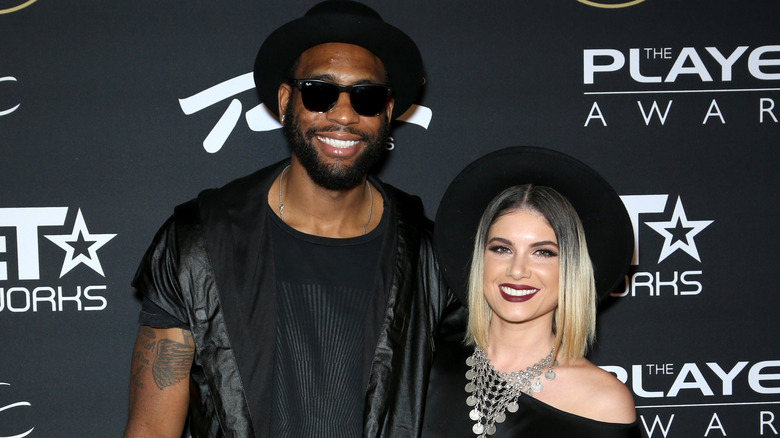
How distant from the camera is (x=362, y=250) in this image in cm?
199

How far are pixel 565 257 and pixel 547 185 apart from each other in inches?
8.2

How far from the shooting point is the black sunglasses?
6.37ft

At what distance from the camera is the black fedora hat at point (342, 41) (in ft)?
6.48

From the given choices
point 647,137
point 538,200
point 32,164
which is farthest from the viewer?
point 647,137

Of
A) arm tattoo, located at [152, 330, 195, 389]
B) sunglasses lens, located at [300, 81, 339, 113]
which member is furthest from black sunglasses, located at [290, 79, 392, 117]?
arm tattoo, located at [152, 330, 195, 389]

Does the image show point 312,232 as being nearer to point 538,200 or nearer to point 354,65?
point 354,65

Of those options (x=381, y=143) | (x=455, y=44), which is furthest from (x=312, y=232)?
(x=455, y=44)

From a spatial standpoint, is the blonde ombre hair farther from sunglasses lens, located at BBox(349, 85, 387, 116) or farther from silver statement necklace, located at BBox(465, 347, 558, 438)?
sunglasses lens, located at BBox(349, 85, 387, 116)

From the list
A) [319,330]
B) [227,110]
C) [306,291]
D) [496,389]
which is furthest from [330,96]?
[496,389]

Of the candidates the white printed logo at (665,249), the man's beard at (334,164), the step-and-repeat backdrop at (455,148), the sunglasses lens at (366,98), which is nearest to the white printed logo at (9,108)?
the step-and-repeat backdrop at (455,148)

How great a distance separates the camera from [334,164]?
6.37ft

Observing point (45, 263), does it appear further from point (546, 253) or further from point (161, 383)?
point (546, 253)

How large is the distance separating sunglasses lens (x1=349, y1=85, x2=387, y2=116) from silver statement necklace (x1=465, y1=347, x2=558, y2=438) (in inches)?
30.1

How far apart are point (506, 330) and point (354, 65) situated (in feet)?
2.80
